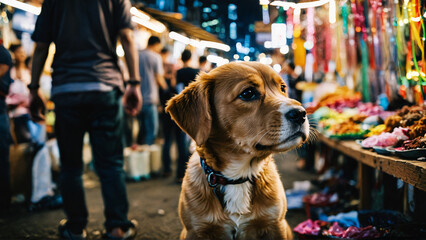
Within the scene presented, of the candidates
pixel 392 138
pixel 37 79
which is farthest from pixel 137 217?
pixel 392 138

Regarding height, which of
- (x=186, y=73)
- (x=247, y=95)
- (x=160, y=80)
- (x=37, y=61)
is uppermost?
(x=37, y=61)

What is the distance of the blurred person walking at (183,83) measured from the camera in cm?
544

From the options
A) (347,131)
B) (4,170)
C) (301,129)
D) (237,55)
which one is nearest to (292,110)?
(301,129)

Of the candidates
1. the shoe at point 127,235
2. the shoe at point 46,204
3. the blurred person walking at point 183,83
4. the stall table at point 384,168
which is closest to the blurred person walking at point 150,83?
the blurred person walking at point 183,83

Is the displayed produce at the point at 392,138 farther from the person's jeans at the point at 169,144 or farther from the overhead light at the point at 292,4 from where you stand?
the person's jeans at the point at 169,144

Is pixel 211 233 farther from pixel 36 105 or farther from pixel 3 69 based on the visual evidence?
pixel 3 69

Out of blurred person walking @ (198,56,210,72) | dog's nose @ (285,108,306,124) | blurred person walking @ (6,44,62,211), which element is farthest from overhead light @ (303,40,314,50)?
blurred person walking @ (6,44,62,211)

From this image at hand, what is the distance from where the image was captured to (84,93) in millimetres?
2736

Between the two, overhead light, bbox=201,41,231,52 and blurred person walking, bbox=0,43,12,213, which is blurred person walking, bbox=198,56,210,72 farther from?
blurred person walking, bbox=0,43,12,213

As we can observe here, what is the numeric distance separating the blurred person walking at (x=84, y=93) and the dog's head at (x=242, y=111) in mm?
1072

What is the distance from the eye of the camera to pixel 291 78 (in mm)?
7031

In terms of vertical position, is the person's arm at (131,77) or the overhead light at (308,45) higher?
the overhead light at (308,45)

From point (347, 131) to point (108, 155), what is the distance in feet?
9.77

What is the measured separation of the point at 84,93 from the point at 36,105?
575 millimetres
